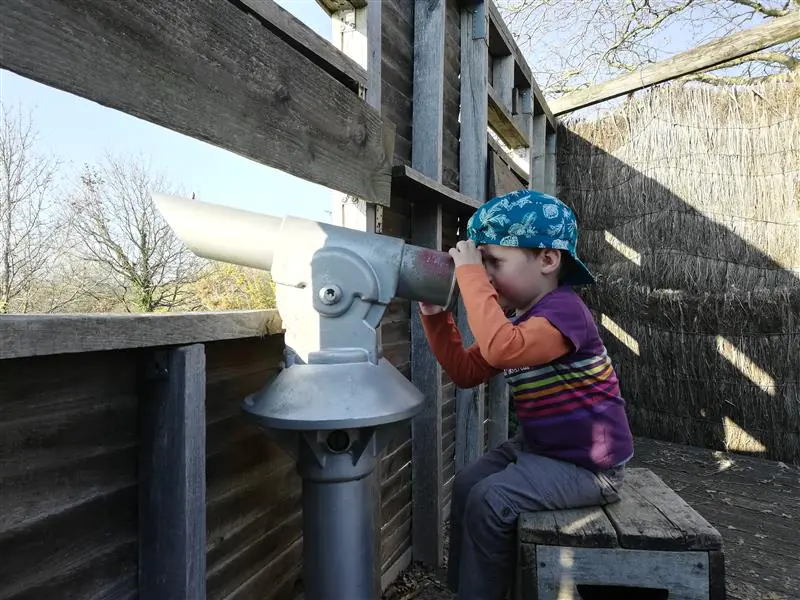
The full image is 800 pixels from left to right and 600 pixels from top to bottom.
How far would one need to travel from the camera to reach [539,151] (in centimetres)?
526

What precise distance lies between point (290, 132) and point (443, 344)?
821 mm

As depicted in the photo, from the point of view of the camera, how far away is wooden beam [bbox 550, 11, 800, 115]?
4.43 metres

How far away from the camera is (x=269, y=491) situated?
1658 mm

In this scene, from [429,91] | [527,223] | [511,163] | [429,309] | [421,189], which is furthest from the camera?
[511,163]

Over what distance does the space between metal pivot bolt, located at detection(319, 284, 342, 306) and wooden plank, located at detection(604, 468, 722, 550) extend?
90 cm

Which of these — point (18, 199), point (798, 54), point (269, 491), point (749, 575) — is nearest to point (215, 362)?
point (269, 491)

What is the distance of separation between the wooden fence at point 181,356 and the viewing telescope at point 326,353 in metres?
0.17

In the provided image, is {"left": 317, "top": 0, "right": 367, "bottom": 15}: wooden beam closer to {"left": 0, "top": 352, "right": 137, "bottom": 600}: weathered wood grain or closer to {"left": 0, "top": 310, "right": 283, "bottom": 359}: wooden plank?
{"left": 0, "top": 310, "right": 283, "bottom": 359}: wooden plank

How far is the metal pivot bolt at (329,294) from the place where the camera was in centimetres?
128

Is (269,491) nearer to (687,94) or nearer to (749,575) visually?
(749,575)

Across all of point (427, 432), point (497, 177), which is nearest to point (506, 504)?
point (427, 432)

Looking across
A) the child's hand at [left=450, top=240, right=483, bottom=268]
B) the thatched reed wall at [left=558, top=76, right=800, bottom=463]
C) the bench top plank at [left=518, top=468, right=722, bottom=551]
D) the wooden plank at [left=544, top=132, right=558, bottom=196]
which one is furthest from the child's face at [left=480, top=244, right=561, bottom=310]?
the wooden plank at [left=544, top=132, right=558, bottom=196]

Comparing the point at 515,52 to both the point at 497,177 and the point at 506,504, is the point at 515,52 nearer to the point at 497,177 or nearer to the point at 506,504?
the point at 497,177

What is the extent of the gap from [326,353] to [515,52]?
358cm
